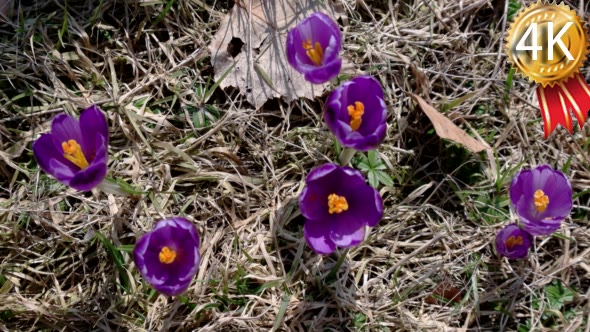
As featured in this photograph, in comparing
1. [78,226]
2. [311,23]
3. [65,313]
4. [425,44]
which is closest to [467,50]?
[425,44]

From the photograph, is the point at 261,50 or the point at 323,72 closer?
the point at 323,72

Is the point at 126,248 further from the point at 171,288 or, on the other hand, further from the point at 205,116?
the point at 205,116

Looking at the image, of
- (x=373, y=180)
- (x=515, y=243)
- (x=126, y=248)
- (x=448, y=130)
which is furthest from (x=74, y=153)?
(x=515, y=243)

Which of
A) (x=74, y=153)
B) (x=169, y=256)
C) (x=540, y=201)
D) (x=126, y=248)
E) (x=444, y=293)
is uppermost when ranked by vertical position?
(x=74, y=153)

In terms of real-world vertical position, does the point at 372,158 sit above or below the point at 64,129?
below

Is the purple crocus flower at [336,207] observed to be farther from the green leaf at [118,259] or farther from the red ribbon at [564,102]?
the red ribbon at [564,102]

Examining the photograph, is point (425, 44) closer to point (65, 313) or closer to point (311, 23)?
point (311, 23)
